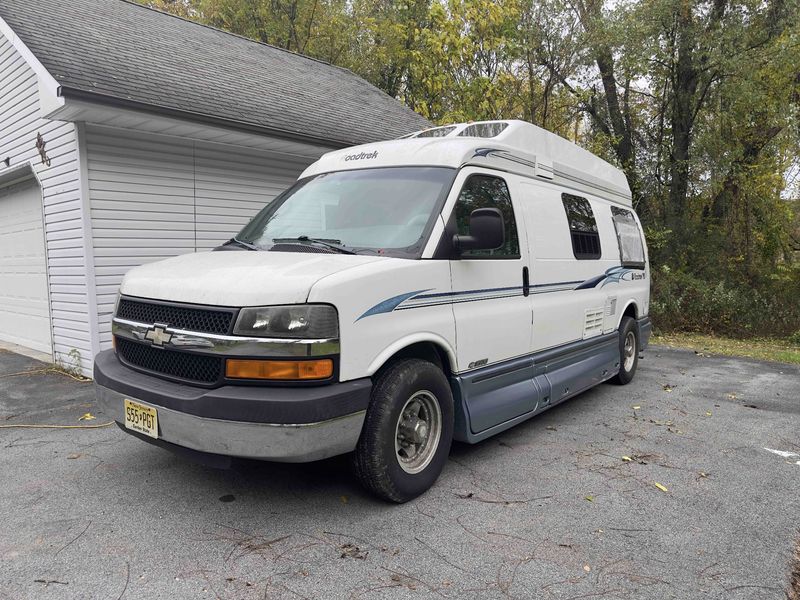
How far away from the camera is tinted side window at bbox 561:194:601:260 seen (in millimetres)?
5480

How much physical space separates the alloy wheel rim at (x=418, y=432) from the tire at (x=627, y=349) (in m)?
3.67

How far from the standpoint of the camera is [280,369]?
3.02 metres

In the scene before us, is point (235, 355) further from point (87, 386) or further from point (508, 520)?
point (87, 386)

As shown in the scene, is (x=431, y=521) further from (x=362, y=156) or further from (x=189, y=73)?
(x=189, y=73)

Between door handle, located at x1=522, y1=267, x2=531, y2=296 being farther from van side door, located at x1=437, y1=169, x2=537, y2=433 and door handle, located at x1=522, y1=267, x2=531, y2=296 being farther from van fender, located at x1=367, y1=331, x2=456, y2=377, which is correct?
van fender, located at x1=367, y1=331, x2=456, y2=377

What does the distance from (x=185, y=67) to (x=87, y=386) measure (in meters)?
4.89

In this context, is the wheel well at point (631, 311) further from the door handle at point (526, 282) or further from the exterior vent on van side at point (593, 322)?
the door handle at point (526, 282)

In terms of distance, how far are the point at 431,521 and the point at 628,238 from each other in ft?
16.3

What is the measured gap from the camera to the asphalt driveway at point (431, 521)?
→ 2773 mm

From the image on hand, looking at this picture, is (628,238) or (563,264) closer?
(563,264)

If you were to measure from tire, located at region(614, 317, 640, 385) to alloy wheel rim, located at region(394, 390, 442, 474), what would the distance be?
3.67 metres

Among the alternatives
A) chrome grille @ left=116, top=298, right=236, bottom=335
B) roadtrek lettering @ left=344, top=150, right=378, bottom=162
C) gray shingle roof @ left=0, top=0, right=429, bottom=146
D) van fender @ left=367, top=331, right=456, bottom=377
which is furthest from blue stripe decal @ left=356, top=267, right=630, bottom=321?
gray shingle roof @ left=0, top=0, right=429, bottom=146

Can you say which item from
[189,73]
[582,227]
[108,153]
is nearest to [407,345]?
[582,227]


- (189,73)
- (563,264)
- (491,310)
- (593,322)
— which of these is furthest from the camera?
(189,73)
